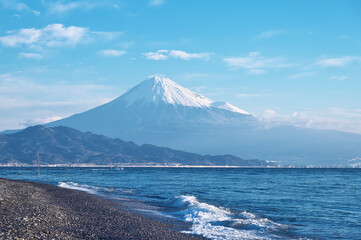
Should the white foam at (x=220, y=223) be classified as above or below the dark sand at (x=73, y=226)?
below

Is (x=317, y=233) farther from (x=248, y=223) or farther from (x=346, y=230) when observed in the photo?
(x=248, y=223)

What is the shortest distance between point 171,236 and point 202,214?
881cm

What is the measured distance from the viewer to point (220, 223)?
79.8 feet

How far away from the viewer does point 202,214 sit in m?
27.1

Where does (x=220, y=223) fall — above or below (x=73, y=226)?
below

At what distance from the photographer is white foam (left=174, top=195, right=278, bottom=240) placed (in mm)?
20422

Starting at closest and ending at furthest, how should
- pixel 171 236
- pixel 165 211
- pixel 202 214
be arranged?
pixel 171 236 → pixel 202 214 → pixel 165 211

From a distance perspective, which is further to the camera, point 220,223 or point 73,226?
point 220,223

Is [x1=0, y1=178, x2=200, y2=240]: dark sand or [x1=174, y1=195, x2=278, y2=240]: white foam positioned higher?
[x1=0, y1=178, x2=200, y2=240]: dark sand

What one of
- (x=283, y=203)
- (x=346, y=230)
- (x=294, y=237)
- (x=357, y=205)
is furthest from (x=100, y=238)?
(x=357, y=205)

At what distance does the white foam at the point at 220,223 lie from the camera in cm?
2042

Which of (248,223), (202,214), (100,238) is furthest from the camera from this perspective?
(202,214)

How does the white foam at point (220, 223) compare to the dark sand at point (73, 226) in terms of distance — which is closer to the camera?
the dark sand at point (73, 226)

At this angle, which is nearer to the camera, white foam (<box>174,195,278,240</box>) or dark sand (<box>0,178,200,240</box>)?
dark sand (<box>0,178,200,240</box>)
